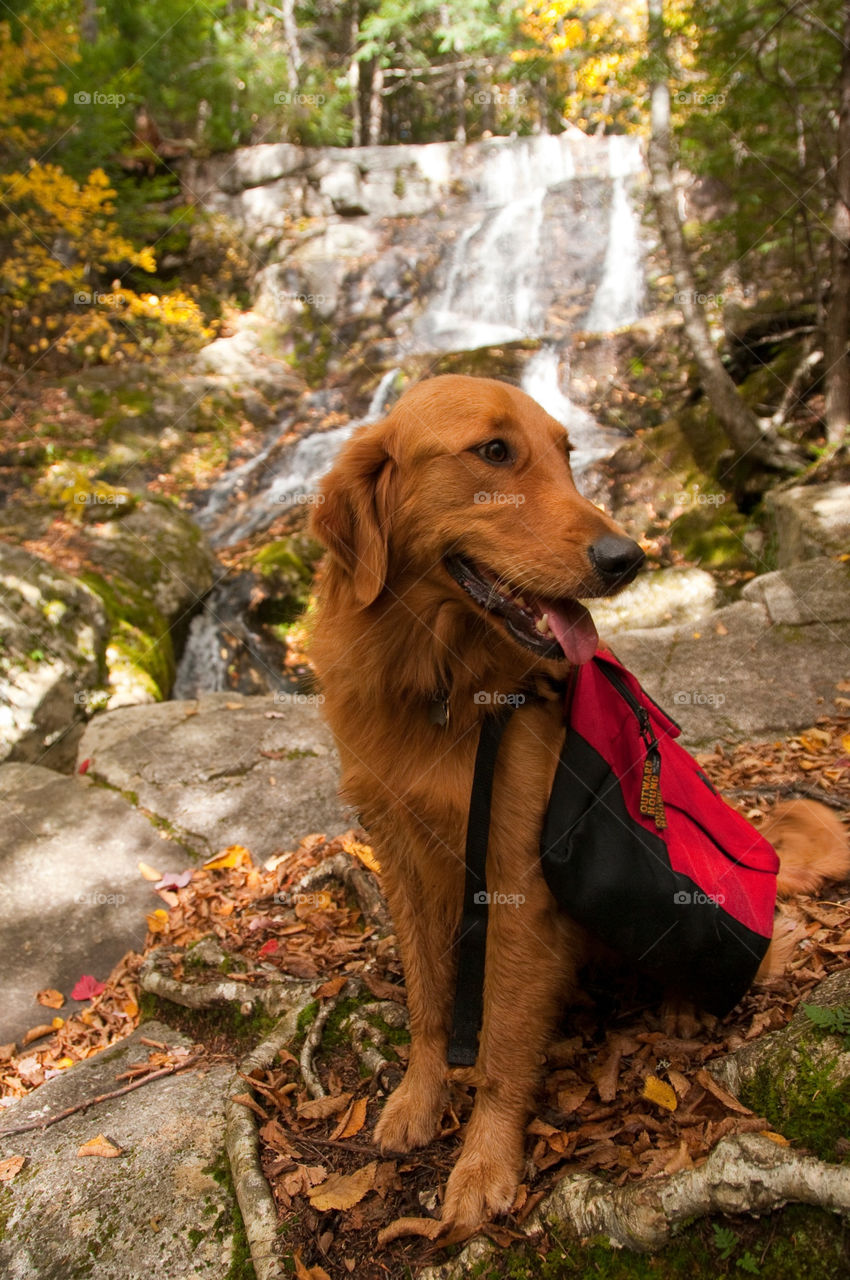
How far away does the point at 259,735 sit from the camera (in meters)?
5.46

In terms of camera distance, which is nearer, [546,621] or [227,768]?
[546,621]

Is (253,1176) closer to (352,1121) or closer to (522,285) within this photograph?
(352,1121)

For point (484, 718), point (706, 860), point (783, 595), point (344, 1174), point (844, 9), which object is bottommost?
point (344, 1174)

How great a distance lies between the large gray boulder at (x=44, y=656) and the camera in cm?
556

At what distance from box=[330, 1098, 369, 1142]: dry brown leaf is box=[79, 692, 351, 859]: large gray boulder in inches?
80.4

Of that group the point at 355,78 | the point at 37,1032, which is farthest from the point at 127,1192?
the point at 355,78

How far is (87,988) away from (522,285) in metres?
17.2

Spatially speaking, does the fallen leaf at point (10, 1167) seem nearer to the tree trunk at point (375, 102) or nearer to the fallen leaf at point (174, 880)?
the fallen leaf at point (174, 880)

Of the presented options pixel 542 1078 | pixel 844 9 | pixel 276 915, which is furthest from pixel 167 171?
pixel 542 1078

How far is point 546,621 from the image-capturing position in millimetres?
2191

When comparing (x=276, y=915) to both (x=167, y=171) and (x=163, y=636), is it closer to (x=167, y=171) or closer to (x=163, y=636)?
(x=163, y=636)

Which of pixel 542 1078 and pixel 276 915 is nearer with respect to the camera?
pixel 542 1078

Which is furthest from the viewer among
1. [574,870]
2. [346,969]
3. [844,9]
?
[844,9]

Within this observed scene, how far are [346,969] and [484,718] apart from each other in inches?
62.0
